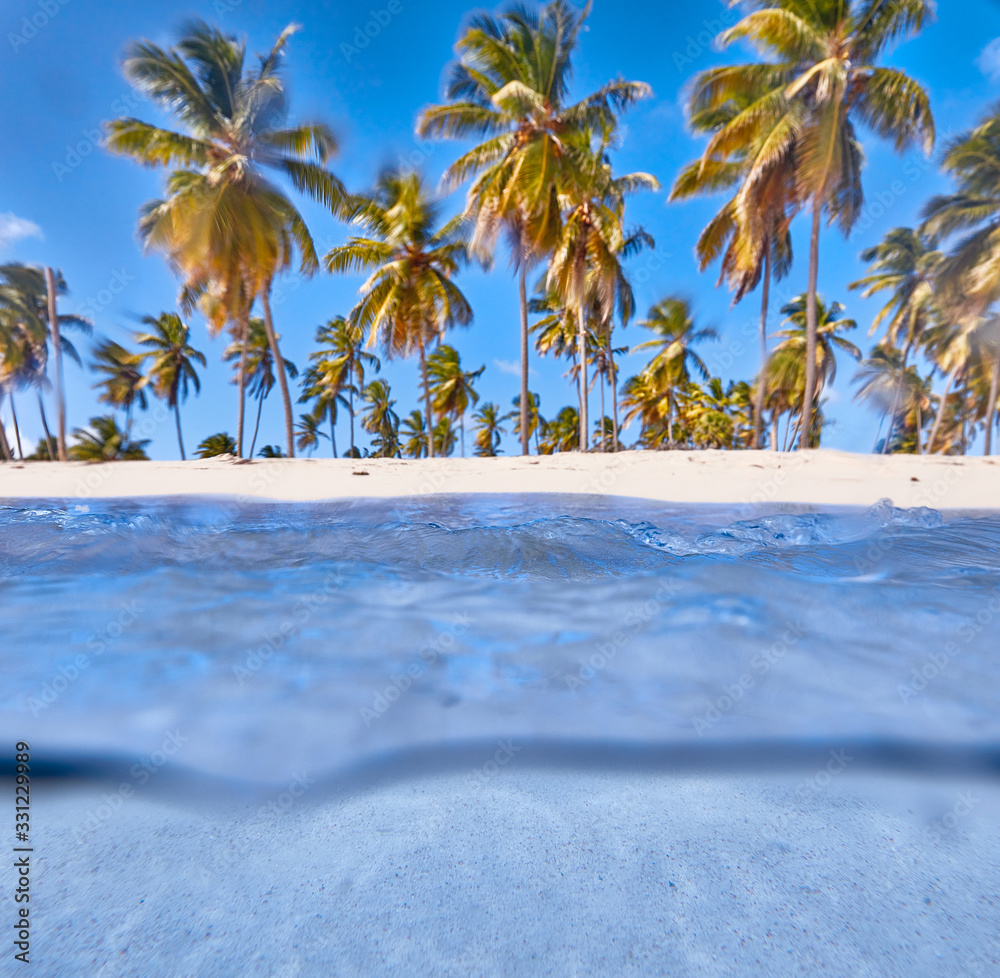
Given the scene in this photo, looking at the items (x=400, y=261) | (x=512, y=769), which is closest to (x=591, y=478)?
(x=512, y=769)

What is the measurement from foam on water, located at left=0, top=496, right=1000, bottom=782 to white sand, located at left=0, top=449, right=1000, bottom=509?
3350 mm

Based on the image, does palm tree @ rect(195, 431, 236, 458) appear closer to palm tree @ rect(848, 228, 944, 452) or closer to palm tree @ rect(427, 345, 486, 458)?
palm tree @ rect(427, 345, 486, 458)

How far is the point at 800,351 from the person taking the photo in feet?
71.6

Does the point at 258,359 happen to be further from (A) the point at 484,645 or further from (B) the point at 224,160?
(A) the point at 484,645

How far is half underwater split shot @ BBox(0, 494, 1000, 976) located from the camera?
2.52ft

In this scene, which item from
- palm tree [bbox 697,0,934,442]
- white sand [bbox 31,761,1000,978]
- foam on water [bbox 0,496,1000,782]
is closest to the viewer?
white sand [bbox 31,761,1000,978]

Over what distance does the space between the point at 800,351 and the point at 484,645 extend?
979 inches

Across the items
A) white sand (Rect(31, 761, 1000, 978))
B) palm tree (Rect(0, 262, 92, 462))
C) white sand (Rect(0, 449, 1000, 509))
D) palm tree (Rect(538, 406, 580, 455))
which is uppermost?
palm tree (Rect(0, 262, 92, 462))

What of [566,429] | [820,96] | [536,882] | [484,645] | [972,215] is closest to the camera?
[536,882]

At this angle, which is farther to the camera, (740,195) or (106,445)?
(106,445)

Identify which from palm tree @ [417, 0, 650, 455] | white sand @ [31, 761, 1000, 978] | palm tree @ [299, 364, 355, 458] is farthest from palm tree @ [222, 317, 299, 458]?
white sand @ [31, 761, 1000, 978]

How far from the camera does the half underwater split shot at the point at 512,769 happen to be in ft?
2.52

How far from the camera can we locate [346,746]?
4.24 ft

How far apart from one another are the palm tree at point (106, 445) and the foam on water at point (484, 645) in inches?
1202
